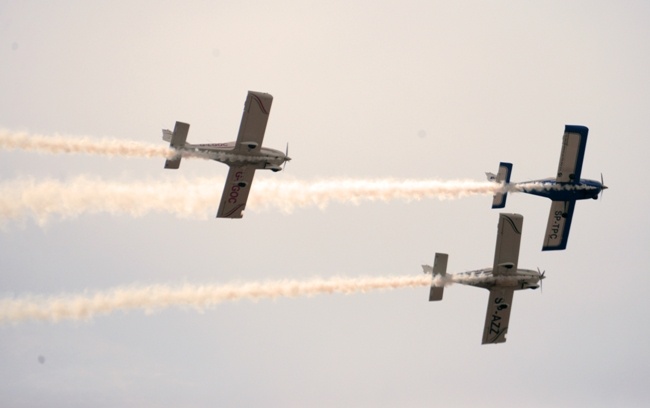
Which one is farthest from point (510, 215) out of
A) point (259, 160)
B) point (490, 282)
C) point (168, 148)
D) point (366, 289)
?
point (168, 148)

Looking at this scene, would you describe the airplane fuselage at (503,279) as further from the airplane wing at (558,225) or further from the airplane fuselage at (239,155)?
the airplane fuselage at (239,155)

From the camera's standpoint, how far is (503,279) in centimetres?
6925

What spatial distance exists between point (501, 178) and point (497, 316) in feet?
39.2

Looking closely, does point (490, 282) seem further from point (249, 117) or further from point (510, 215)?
point (249, 117)

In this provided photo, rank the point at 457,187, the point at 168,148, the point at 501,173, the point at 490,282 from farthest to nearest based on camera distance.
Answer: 1. the point at 501,173
2. the point at 457,187
3. the point at 490,282
4. the point at 168,148

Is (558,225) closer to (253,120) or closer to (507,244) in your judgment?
(507,244)

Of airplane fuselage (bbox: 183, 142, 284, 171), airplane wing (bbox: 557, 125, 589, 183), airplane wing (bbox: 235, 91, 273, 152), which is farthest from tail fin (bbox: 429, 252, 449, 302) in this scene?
airplane wing (bbox: 235, 91, 273, 152)

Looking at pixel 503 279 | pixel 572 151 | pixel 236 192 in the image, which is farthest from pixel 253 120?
pixel 572 151

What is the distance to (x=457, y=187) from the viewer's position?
7419 centimetres

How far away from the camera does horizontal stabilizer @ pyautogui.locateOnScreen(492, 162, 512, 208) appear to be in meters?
80.2

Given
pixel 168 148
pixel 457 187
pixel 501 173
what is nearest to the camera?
pixel 168 148

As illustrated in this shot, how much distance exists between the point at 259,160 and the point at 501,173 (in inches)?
806

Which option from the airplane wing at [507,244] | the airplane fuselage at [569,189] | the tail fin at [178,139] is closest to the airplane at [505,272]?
the airplane wing at [507,244]

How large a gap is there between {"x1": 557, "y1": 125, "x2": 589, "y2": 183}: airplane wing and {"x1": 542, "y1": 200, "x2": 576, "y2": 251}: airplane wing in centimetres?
298
